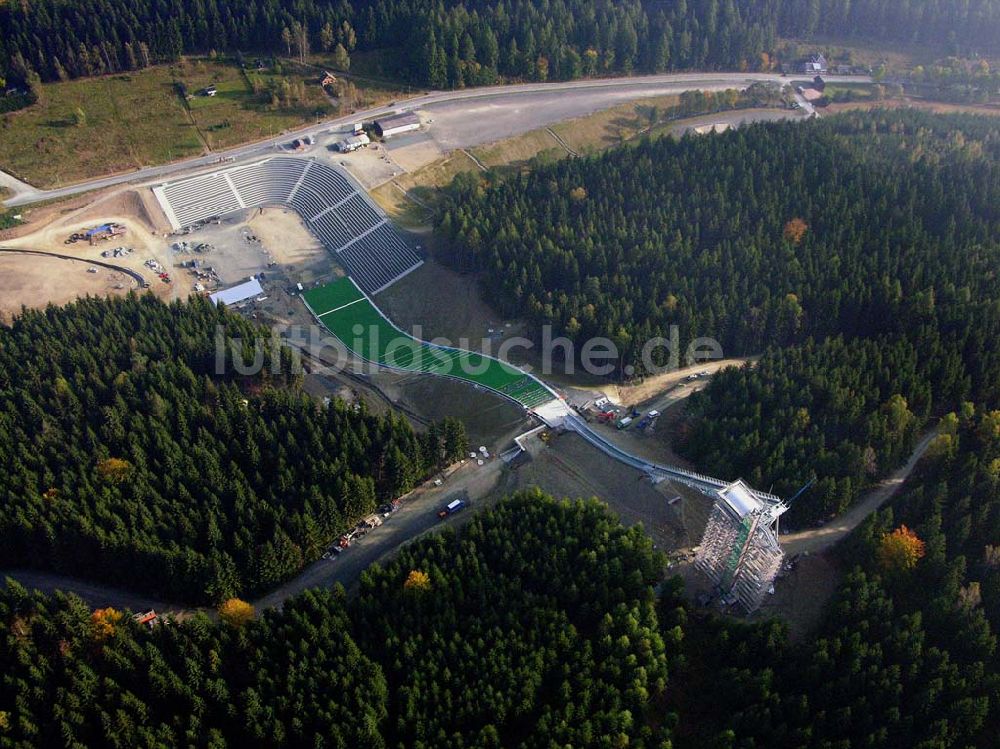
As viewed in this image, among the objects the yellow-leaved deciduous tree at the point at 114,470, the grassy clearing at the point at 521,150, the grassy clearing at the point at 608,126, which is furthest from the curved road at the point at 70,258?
the grassy clearing at the point at 608,126

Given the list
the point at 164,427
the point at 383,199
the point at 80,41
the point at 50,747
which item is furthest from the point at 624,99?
the point at 50,747

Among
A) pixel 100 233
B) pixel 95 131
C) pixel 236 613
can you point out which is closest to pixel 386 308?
pixel 100 233

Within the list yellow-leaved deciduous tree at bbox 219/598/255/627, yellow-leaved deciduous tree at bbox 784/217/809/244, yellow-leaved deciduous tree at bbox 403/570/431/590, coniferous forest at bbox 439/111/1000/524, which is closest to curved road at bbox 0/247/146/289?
coniferous forest at bbox 439/111/1000/524

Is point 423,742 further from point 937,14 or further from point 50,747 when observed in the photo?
point 937,14

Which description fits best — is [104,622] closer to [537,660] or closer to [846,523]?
[537,660]

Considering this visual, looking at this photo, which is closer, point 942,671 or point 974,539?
point 942,671
